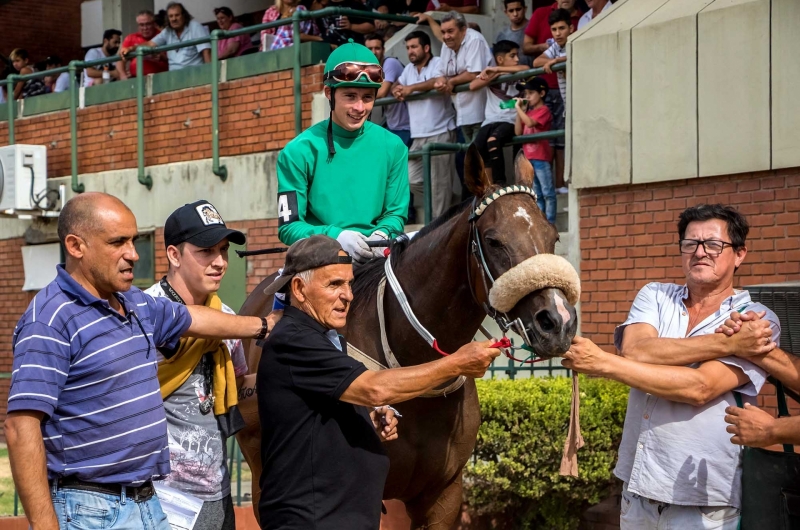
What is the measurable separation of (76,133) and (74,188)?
0.92 meters

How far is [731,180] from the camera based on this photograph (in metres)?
9.01

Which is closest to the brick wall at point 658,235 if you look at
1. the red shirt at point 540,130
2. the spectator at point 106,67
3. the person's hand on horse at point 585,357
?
the red shirt at point 540,130

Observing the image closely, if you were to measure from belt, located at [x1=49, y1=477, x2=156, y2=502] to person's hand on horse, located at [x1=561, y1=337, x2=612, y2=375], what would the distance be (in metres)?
1.63

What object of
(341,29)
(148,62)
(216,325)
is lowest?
(216,325)

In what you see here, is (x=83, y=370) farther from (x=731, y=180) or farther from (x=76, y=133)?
(x=76, y=133)

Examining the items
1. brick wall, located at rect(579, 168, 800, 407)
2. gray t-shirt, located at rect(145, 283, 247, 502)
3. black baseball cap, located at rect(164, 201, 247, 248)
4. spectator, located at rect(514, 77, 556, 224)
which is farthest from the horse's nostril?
spectator, located at rect(514, 77, 556, 224)

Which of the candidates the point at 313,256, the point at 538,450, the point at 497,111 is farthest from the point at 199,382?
the point at 497,111

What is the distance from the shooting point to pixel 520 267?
4.18m

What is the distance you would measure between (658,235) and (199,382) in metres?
6.09

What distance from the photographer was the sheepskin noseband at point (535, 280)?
411 centimetres

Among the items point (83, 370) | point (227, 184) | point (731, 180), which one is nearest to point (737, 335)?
point (83, 370)

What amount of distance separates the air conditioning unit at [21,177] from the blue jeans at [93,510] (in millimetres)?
13161

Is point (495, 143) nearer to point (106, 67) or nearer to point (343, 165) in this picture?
point (343, 165)

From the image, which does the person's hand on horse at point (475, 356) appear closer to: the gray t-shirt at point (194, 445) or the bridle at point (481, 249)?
the bridle at point (481, 249)
